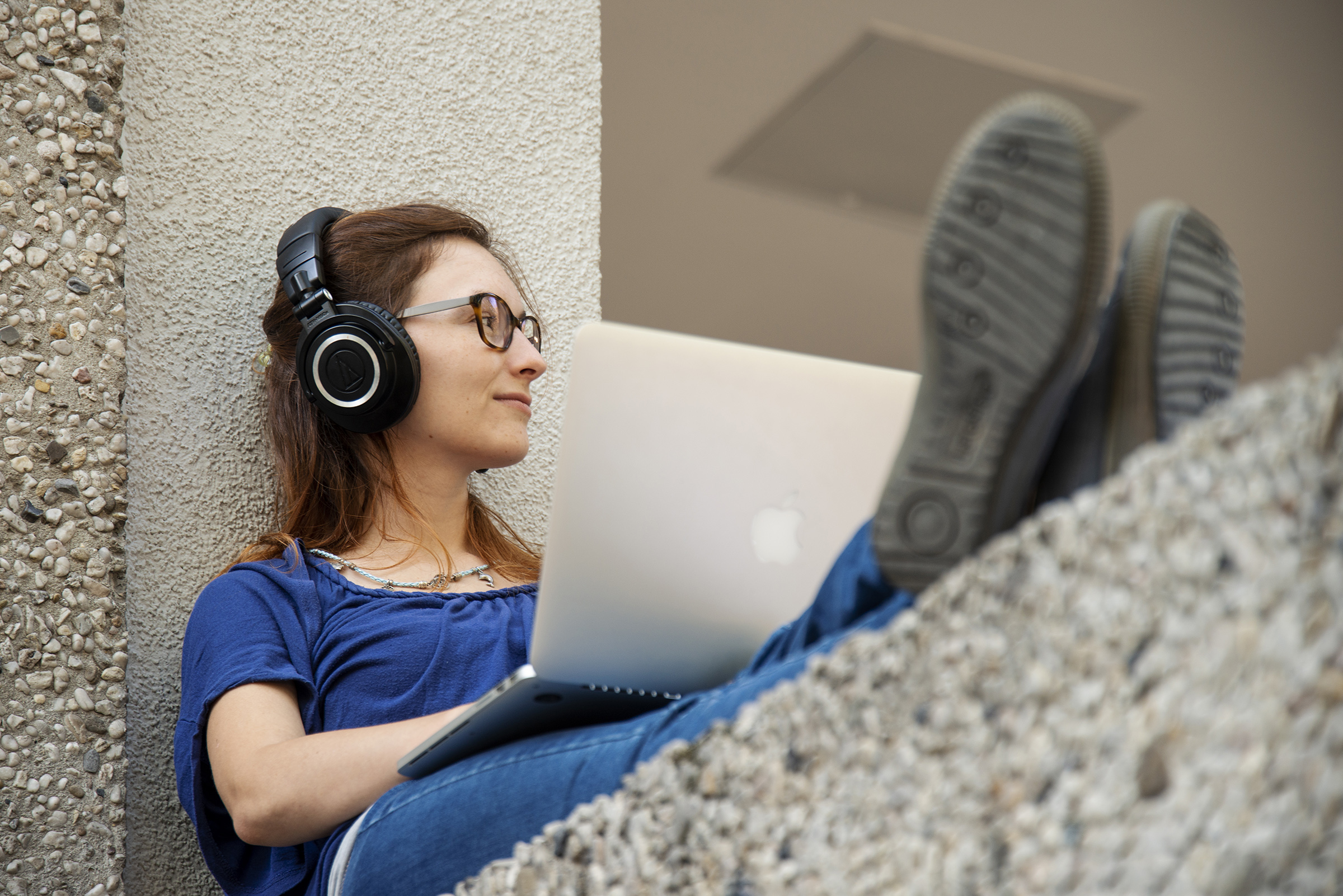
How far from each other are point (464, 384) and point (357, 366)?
0.15m

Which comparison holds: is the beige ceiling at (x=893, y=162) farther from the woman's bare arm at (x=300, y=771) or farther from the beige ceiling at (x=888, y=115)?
the woman's bare arm at (x=300, y=771)

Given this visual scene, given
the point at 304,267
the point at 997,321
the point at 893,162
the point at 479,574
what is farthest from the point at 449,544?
the point at 893,162

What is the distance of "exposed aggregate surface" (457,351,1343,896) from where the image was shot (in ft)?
1.37

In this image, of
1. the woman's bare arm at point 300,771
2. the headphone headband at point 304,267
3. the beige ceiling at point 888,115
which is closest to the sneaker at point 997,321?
the woman's bare arm at point 300,771

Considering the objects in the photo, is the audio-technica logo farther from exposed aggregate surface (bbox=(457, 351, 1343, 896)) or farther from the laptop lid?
exposed aggregate surface (bbox=(457, 351, 1343, 896))

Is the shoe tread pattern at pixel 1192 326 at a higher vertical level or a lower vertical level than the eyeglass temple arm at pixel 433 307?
higher

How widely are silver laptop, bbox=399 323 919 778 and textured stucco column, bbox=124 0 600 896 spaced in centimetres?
85

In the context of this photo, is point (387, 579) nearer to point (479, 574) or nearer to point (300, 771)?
point (479, 574)

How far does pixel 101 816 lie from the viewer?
4.25 feet

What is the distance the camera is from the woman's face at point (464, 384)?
4.81 feet

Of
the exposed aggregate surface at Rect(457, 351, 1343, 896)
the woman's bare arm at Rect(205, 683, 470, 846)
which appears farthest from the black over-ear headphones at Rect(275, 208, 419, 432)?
the exposed aggregate surface at Rect(457, 351, 1343, 896)

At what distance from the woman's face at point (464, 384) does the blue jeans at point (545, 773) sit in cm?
63

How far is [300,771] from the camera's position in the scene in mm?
1022

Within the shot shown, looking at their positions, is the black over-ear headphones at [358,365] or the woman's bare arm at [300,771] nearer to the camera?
the woman's bare arm at [300,771]
